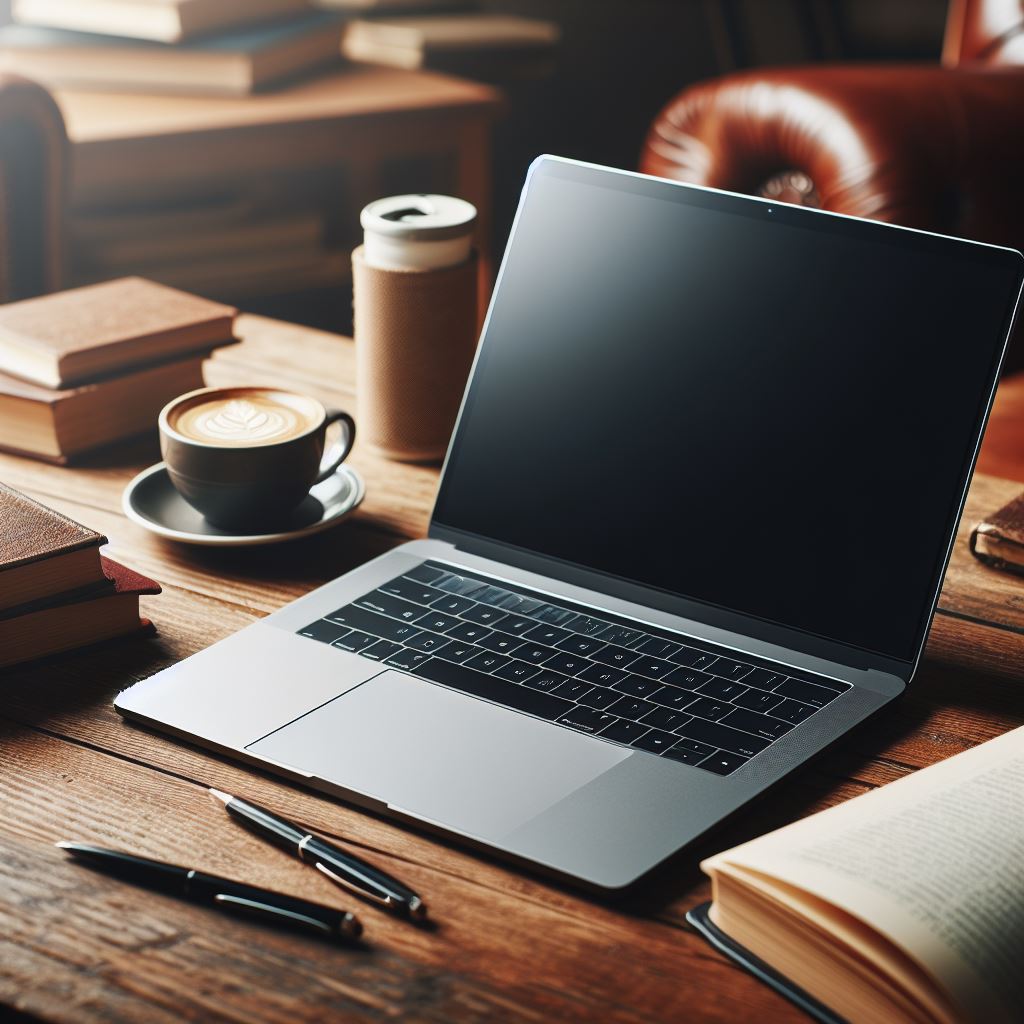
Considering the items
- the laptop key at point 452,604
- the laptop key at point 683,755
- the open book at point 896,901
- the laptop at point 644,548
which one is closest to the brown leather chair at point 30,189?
the laptop at point 644,548

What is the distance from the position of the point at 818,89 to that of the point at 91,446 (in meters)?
1.11

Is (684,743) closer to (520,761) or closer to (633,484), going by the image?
(520,761)

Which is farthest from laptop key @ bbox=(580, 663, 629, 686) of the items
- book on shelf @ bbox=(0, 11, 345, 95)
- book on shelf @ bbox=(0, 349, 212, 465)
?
book on shelf @ bbox=(0, 11, 345, 95)

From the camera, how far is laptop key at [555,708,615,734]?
2.36 ft

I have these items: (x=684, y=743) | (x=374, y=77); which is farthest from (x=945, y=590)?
(x=374, y=77)

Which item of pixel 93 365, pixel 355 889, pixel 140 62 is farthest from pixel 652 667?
pixel 140 62

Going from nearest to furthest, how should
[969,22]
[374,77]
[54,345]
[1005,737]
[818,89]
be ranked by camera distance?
[1005,737] < [54,345] < [818,89] < [969,22] < [374,77]

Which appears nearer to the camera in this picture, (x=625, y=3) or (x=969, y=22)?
(x=969, y=22)

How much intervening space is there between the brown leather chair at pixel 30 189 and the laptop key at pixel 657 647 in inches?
48.6

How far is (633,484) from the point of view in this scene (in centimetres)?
86

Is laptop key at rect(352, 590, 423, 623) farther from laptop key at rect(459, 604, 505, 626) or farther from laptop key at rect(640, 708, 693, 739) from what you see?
laptop key at rect(640, 708, 693, 739)

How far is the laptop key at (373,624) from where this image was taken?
2.66 ft

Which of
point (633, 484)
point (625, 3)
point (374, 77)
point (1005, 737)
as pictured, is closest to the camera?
point (1005, 737)

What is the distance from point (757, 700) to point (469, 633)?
0.17m
